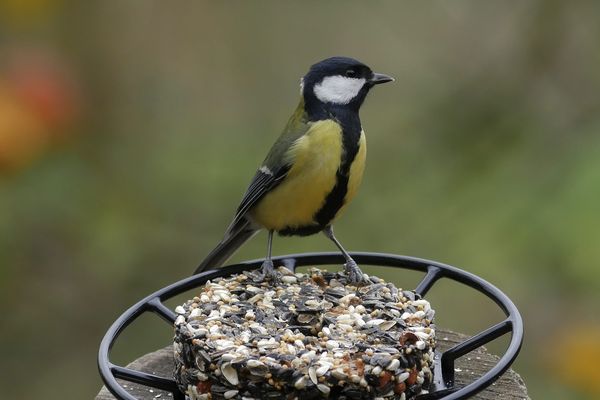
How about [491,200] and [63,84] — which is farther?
[491,200]

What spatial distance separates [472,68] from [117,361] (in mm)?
2269

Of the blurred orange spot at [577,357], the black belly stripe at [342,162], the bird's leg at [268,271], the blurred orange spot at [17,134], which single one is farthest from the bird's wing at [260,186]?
the blurred orange spot at [577,357]

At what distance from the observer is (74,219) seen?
3.68m

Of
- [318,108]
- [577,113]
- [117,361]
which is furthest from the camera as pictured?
[117,361]

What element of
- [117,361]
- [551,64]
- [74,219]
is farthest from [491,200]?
[117,361]

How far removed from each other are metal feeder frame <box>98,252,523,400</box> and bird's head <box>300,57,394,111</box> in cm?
55

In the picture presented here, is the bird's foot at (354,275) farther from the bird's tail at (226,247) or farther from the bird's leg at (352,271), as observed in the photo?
the bird's tail at (226,247)

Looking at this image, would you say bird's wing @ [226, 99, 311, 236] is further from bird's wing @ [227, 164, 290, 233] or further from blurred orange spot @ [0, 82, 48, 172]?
blurred orange spot @ [0, 82, 48, 172]

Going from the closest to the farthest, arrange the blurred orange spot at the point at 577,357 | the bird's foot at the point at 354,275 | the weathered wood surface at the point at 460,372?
the weathered wood surface at the point at 460,372 < the bird's foot at the point at 354,275 < the blurred orange spot at the point at 577,357

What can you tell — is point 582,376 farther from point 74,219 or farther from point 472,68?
point 74,219

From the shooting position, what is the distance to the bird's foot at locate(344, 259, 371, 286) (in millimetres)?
2961

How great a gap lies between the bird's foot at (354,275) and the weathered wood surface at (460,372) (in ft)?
1.10

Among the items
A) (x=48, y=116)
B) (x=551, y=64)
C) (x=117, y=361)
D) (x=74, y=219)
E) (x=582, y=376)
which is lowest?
(x=117, y=361)

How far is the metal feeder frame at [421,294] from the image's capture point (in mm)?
2393
